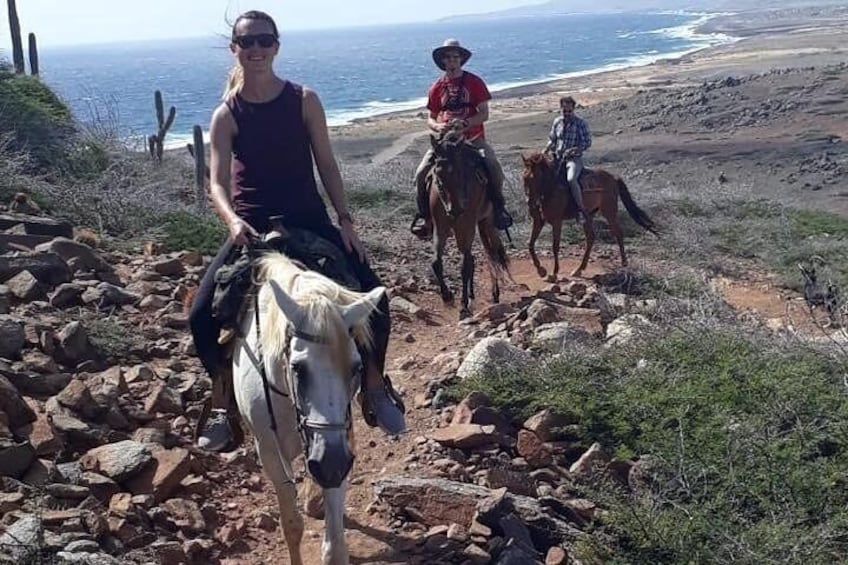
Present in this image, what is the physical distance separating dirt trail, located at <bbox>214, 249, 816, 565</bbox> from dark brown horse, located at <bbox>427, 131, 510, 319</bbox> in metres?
0.59

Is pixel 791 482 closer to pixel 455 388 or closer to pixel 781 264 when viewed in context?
pixel 455 388

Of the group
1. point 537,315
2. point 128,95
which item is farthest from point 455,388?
point 128,95

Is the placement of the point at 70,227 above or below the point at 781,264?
above

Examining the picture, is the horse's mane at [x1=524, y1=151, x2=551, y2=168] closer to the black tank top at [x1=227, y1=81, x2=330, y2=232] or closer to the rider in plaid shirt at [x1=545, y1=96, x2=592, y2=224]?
the rider in plaid shirt at [x1=545, y1=96, x2=592, y2=224]

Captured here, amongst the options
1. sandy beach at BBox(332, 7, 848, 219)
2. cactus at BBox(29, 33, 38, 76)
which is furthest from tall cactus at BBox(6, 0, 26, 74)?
sandy beach at BBox(332, 7, 848, 219)

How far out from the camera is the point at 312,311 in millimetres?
3758

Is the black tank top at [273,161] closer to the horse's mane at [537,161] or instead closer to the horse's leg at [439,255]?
the horse's leg at [439,255]

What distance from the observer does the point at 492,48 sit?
15050cm

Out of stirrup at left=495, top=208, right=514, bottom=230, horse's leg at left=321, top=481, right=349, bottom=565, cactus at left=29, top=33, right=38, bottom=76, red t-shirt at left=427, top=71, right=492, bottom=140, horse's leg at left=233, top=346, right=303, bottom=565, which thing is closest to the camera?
horse's leg at left=321, top=481, right=349, bottom=565

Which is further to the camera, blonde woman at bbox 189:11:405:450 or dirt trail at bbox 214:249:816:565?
dirt trail at bbox 214:249:816:565

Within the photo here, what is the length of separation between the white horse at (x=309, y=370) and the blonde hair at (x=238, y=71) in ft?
3.21

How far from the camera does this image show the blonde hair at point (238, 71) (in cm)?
482

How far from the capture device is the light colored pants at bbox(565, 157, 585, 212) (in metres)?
13.2

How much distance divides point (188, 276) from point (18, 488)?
15.9 feet
